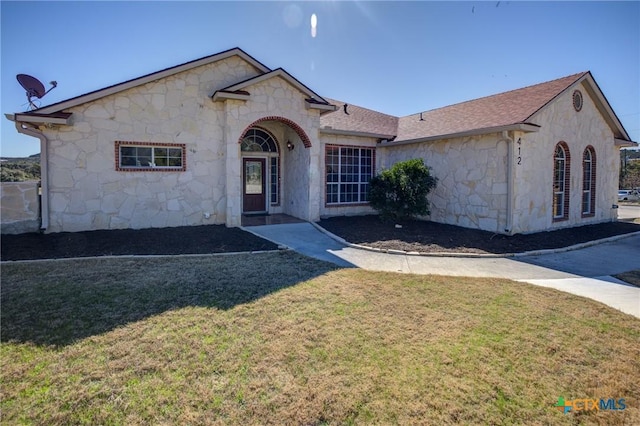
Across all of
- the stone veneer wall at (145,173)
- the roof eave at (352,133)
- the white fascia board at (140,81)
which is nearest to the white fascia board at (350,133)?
the roof eave at (352,133)

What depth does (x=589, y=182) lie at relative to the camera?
14.9 meters

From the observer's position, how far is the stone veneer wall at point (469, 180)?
11608 mm

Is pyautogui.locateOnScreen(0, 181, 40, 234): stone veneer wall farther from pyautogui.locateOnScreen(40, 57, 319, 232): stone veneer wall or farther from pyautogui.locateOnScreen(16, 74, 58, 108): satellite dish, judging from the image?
pyautogui.locateOnScreen(16, 74, 58, 108): satellite dish

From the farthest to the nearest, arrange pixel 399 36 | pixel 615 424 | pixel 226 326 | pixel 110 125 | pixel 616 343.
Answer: pixel 399 36 → pixel 110 125 → pixel 226 326 → pixel 616 343 → pixel 615 424

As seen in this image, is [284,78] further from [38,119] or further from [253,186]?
[38,119]

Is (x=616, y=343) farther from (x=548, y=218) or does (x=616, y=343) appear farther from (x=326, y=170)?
(x=326, y=170)

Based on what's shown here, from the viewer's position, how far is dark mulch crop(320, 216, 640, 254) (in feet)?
32.7

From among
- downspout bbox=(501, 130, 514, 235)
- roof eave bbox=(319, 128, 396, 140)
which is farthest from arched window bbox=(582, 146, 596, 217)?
roof eave bbox=(319, 128, 396, 140)

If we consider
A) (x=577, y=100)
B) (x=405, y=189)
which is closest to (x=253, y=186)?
(x=405, y=189)

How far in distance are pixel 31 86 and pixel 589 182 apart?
22067mm

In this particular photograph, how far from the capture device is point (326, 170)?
14.8 meters

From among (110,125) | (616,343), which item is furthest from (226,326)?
(110,125)

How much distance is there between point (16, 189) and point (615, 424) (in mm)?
13581

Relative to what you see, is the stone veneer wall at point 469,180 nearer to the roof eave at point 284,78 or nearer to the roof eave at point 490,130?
the roof eave at point 490,130
